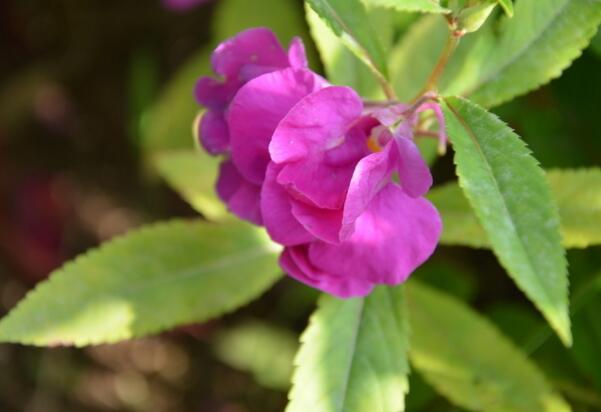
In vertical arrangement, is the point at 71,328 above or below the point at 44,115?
below

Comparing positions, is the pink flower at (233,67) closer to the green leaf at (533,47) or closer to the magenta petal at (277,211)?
the magenta petal at (277,211)

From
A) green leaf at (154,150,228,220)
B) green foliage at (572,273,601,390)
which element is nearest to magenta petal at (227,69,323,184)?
green leaf at (154,150,228,220)

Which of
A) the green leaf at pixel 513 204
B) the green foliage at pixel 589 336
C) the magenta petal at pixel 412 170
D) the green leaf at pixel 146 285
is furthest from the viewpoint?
the green foliage at pixel 589 336

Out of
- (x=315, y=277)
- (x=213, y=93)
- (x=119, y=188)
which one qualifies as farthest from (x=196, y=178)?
(x=119, y=188)

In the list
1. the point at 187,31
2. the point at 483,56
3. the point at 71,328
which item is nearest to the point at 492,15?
the point at 483,56

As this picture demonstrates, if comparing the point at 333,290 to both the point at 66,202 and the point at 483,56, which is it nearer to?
the point at 483,56

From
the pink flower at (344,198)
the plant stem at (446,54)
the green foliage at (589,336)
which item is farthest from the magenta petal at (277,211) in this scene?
the green foliage at (589,336)
